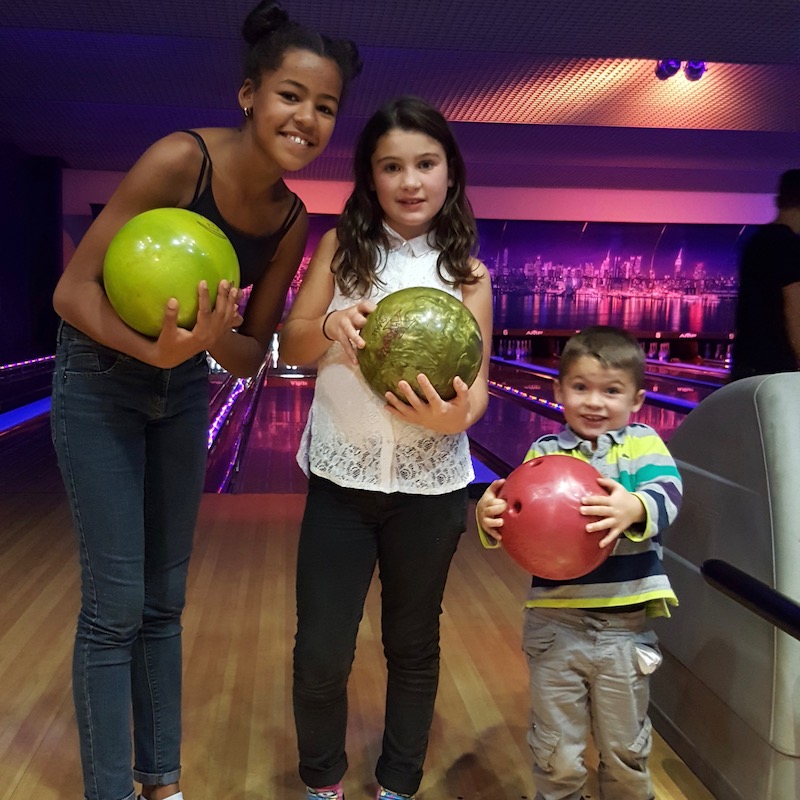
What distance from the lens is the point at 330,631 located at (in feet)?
4.60

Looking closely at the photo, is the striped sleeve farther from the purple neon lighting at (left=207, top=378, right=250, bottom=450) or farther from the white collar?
the purple neon lighting at (left=207, top=378, right=250, bottom=450)

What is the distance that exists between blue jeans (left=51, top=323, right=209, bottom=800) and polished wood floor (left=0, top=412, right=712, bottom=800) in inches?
16.7

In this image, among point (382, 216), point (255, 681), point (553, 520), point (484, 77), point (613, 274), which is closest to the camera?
point (553, 520)

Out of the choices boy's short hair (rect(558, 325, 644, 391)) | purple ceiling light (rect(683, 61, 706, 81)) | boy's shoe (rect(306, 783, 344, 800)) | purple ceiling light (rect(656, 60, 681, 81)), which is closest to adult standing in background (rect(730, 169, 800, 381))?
boy's short hair (rect(558, 325, 644, 391))

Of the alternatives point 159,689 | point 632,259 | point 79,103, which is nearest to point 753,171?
point 632,259

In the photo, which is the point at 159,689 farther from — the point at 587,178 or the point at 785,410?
the point at 587,178

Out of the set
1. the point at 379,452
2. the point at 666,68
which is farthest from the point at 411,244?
the point at 666,68

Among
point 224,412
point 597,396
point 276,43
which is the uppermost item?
point 276,43

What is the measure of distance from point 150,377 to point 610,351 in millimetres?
747

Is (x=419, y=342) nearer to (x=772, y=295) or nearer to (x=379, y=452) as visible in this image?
(x=379, y=452)

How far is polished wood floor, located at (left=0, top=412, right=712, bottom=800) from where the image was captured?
1.66m

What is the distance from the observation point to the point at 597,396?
4.62ft

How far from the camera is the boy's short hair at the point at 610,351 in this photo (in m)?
1.39

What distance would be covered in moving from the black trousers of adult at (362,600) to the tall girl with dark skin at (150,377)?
24 cm
